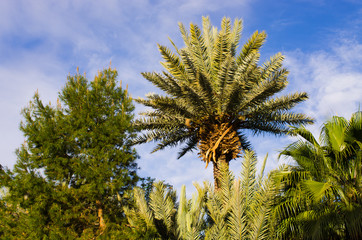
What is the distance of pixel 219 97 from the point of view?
11.6m

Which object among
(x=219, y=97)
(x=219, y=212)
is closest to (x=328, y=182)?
(x=219, y=212)

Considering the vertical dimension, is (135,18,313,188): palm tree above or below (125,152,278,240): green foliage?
above

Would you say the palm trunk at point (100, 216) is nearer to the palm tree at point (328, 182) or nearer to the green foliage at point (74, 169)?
the green foliage at point (74, 169)

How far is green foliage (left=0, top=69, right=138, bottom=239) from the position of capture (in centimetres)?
917

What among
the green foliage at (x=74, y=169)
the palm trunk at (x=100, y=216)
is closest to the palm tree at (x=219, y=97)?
the green foliage at (x=74, y=169)

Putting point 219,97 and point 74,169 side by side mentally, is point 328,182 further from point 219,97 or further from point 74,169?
point 74,169

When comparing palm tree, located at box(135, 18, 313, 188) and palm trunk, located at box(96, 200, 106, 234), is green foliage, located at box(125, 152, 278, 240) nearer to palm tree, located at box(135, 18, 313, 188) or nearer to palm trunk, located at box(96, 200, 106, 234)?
palm trunk, located at box(96, 200, 106, 234)

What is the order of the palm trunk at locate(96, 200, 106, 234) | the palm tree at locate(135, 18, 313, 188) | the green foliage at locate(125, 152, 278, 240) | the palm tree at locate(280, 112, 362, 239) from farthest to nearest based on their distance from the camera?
the palm tree at locate(135, 18, 313, 188), the palm trunk at locate(96, 200, 106, 234), the green foliage at locate(125, 152, 278, 240), the palm tree at locate(280, 112, 362, 239)

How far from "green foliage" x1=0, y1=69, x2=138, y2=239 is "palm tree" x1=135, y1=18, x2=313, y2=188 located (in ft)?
6.18

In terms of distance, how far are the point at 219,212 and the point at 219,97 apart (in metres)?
4.39

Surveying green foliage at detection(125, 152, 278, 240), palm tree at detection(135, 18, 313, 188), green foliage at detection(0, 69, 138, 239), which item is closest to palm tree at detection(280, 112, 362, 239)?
green foliage at detection(125, 152, 278, 240)

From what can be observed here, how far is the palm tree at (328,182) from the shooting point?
7582 mm

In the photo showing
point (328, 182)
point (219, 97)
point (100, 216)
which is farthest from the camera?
point (219, 97)

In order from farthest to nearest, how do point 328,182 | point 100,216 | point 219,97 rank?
point 219,97
point 100,216
point 328,182
